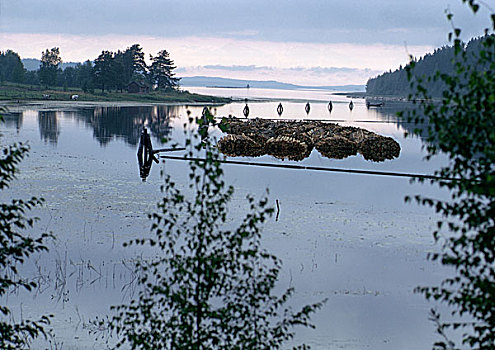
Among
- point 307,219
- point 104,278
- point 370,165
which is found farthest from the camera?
point 370,165

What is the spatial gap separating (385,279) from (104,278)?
8495mm

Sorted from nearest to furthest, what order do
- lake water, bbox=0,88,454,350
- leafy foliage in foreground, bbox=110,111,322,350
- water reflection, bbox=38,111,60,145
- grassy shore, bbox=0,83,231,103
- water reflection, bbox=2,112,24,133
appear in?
leafy foliage in foreground, bbox=110,111,322,350, lake water, bbox=0,88,454,350, water reflection, bbox=38,111,60,145, water reflection, bbox=2,112,24,133, grassy shore, bbox=0,83,231,103

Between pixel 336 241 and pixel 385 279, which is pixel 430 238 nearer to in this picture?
pixel 336 241

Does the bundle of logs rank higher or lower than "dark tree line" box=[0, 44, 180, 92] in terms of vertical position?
lower

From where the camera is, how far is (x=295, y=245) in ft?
71.5

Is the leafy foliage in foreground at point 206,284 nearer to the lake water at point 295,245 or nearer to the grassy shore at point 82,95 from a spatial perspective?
the lake water at point 295,245

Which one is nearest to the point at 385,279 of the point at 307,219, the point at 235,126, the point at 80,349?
the point at 307,219

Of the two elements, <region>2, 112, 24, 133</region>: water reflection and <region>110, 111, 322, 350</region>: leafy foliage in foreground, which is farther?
<region>2, 112, 24, 133</region>: water reflection

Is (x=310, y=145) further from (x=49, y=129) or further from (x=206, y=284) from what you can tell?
(x=206, y=284)

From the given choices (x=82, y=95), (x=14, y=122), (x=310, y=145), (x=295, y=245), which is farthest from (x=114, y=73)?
(x=295, y=245)

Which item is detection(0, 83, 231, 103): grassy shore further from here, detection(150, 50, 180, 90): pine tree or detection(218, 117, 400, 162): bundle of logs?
detection(218, 117, 400, 162): bundle of logs

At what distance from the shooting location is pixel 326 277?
18672mm

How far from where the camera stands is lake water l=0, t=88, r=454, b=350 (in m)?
15.2

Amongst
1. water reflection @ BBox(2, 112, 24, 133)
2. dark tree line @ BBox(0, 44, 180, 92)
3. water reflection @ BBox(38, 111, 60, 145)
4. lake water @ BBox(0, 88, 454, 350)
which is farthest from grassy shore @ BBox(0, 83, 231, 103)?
lake water @ BBox(0, 88, 454, 350)
